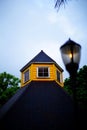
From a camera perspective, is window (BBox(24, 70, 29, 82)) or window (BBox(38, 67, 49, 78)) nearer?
window (BBox(38, 67, 49, 78))

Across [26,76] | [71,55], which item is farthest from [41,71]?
[71,55]

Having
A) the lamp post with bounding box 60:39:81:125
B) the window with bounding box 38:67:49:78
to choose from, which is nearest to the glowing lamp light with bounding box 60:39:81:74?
the lamp post with bounding box 60:39:81:125

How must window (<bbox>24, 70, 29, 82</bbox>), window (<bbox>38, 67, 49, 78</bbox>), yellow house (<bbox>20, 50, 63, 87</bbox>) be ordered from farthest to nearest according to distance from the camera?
window (<bbox>24, 70, 29, 82</bbox>), window (<bbox>38, 67, 49, 78</bbox>), yellow house (<bbox>20, 50, 63, 87</bbox>)

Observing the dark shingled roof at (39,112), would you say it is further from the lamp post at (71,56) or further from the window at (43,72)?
the lamp post at (71,56)

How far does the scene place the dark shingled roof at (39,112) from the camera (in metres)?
12.2

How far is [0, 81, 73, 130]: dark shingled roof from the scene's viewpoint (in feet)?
40.1

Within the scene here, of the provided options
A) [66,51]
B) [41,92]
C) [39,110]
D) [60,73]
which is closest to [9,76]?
[60,73]

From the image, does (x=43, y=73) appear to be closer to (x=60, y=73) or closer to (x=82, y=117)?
(x=60, y=73)

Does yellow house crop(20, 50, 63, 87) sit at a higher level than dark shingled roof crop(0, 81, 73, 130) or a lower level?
higher

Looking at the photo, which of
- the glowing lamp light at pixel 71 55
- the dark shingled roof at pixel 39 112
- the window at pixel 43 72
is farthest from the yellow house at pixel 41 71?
the glowing lamp light at pixel 71 55

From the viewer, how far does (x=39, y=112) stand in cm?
1312

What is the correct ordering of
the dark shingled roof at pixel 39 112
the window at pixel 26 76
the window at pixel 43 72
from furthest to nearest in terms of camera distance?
the window at pixel 26 76 < the window at pixel 43 72 < the dark shingled roof at pixel 39 112

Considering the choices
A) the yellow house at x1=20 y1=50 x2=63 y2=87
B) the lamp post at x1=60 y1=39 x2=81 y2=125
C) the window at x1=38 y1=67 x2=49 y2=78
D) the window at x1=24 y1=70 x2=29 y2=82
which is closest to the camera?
the lamp post at x1=60 y1=39 x2=81 y2=125

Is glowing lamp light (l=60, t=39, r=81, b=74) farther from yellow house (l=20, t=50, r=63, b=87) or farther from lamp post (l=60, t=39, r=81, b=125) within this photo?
yellow house (l=20, t=50, r=63, b=87)
